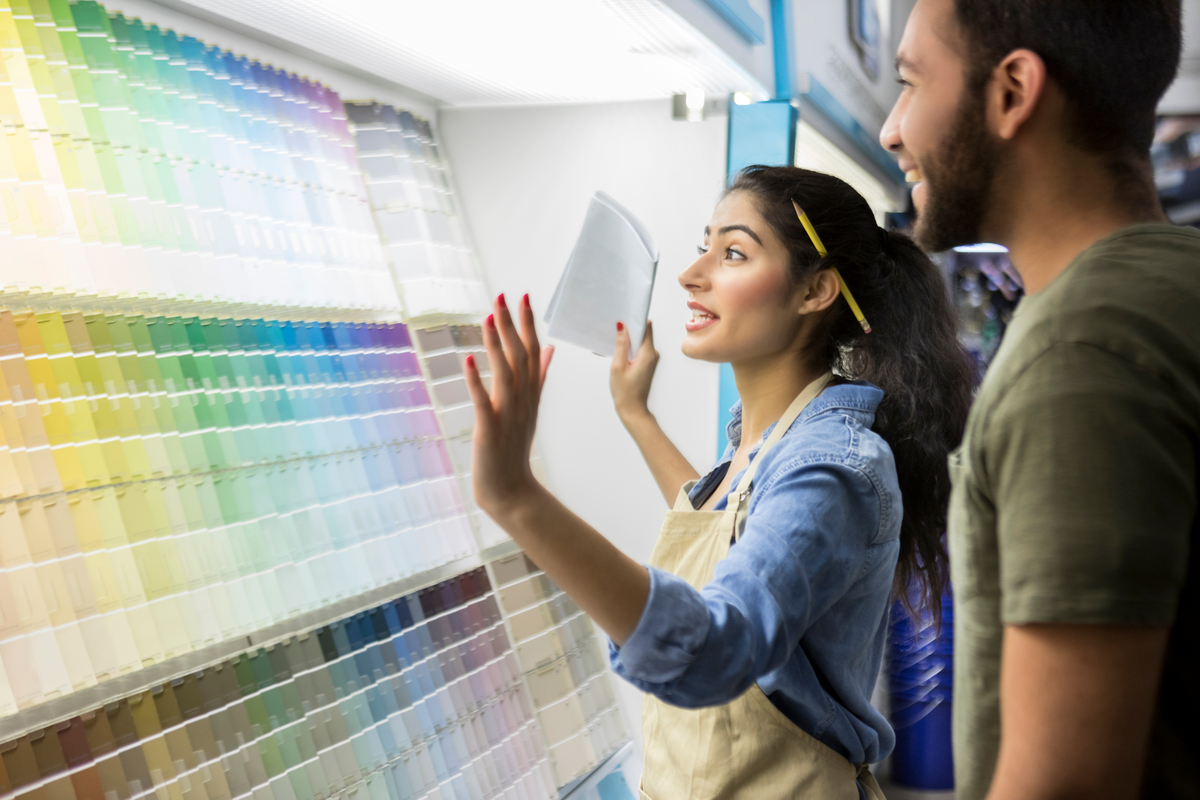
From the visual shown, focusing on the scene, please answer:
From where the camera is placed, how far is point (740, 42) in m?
2.03

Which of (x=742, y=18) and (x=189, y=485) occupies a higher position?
(x=742, y=18)

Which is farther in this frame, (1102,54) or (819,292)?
(819,292)

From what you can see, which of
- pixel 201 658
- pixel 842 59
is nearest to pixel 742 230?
pixel 201 658

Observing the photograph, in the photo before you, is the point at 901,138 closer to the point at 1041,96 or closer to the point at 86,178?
the point at 1041,96

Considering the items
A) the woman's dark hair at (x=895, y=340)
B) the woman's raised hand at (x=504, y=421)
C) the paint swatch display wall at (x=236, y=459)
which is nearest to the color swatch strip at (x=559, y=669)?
the paint swatch display wall at (x=236, y=459)

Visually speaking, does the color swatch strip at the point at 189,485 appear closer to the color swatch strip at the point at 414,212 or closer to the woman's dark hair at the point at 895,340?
the color swatch strip at the point at 414,212

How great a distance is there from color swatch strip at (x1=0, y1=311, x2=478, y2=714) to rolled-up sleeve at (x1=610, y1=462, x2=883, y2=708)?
89 centimetres

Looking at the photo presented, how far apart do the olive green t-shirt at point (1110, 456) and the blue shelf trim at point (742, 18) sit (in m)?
1.37

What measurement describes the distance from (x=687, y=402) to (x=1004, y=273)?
257 cm

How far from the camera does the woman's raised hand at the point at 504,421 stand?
835mm

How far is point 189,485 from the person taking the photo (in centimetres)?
153

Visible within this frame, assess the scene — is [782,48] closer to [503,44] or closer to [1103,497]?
[503,44]

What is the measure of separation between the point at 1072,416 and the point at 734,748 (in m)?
0.75

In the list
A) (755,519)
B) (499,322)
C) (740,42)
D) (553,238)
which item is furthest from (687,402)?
(499,322)
